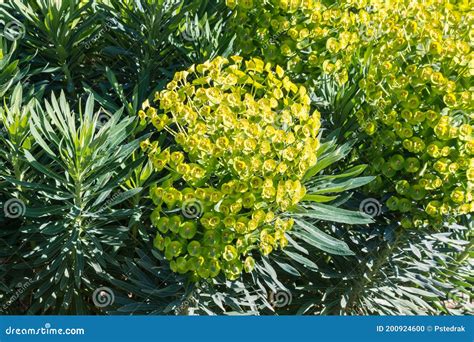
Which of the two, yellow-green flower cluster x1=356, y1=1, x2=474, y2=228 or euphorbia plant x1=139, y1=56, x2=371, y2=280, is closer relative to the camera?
Result: euphorbia plant x1=139, y1=56, x2=371, y2=280

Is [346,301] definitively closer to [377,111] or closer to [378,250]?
[378,250]

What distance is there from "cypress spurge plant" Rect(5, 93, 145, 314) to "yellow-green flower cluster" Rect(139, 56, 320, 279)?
0.71ft

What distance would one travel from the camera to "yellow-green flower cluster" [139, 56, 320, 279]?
2322 millimetres

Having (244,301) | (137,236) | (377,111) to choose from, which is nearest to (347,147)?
(377,111)

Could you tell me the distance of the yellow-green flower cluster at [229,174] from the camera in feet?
7.62

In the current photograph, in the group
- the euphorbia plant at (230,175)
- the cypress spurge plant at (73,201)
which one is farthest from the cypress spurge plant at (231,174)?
the cypress spurge plant at (73,201)

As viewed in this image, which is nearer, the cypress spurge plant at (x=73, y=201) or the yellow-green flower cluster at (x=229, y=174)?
the yellow-green flower cluster at (x=229, y=174)

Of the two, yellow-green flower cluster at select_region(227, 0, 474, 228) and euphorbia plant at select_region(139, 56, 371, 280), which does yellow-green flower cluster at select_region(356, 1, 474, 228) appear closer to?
yellow-green flower cluster at select_region(227, 0, 474, 228)

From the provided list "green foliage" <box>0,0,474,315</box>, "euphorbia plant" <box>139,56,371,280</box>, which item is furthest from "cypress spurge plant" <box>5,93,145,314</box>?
"euphorbia plant" <box>139,56,371,280</box>

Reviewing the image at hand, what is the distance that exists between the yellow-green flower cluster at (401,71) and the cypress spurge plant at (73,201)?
0.66 meters

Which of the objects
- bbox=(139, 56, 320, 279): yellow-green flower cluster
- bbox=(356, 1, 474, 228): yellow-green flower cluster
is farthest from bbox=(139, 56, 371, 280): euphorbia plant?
bbox=(356, 1, 474, 228): yellow-green flower cluster

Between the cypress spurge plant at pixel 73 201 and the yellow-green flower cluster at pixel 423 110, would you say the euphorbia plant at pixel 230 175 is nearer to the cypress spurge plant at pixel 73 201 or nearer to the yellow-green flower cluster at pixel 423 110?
the cypress spurge plant at pixel 73 201

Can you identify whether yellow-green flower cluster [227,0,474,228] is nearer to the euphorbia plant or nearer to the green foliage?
the green foliage

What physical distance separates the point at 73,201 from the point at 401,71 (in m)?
1.17
